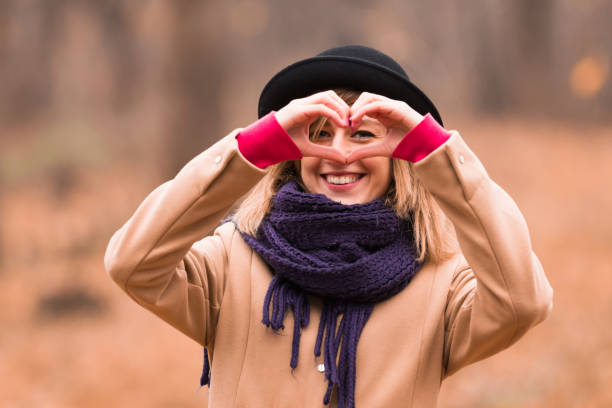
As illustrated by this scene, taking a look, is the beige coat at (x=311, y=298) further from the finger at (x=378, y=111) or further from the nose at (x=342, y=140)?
the nose at (x=342, y=140)

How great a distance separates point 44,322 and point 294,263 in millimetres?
5158

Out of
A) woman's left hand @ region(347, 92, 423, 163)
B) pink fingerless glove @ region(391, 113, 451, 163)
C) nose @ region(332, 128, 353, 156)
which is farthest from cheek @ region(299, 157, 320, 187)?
pink fingerless glove @ region(391, 113, 451, 163)

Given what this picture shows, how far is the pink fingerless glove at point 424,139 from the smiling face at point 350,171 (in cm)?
22

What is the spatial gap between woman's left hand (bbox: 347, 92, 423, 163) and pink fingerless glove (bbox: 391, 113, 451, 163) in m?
0.02

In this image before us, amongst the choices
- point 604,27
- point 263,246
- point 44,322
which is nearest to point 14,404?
point 44,322

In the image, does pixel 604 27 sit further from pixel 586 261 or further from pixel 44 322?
pixel 44 322

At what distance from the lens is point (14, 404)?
5.49 meters

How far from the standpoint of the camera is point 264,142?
2.02m

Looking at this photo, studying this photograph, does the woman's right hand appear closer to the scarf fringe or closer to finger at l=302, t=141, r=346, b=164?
finger at l=302, t=141, r=346, b=164

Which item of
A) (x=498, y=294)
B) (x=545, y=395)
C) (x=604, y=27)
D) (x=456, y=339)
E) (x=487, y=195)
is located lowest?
(x=545, y=395)

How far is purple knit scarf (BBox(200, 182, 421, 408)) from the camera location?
2.12 metres

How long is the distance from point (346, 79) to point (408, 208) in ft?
1.33

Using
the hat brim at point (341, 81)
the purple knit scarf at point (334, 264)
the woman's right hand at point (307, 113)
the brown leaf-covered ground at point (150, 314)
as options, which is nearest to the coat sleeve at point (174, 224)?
the woman's right hand at point (307, 113)

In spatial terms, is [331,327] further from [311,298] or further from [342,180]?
[342,180]
